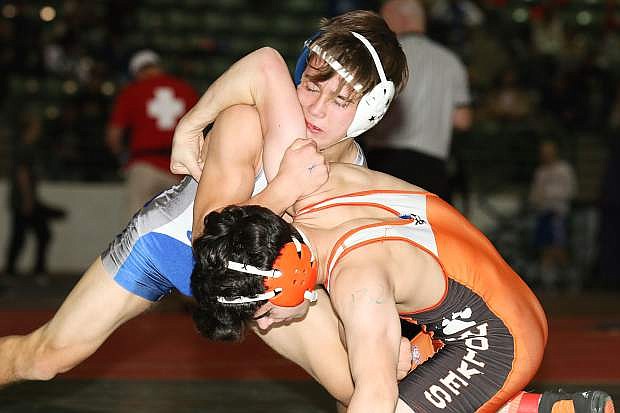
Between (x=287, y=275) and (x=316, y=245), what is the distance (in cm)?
16

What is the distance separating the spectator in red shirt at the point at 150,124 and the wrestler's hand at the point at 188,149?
443 centimetres

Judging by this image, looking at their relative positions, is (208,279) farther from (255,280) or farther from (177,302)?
(177,302)

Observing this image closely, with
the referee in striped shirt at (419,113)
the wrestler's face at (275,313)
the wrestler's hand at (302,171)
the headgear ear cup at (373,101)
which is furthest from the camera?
the referee in striped shirt at (419,113)

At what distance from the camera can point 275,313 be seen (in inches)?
107

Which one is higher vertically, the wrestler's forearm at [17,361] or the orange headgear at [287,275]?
the orange headgear at [287,275]

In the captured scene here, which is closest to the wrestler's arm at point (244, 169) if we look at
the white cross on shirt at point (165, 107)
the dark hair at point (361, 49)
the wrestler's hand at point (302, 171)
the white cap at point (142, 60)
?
the wrestler's hand at point (302, 171)

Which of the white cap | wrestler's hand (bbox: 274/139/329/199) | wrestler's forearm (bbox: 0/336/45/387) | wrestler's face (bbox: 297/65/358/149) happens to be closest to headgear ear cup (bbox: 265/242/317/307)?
wrestler's hand (bbox: 274/139/329/199)

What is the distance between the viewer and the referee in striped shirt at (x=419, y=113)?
5426mm

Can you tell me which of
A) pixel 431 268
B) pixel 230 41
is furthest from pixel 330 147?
pixel 230 41

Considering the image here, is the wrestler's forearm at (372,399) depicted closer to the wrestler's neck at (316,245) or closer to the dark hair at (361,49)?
the wrestler's neck at (316,245)

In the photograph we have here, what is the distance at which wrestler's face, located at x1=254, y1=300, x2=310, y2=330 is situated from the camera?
106 inches

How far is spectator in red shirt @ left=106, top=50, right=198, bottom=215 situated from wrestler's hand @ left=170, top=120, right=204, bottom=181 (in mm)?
4430

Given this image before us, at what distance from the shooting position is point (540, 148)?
38.2ft

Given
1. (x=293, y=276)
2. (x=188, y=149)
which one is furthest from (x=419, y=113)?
(x=293, y=276)
